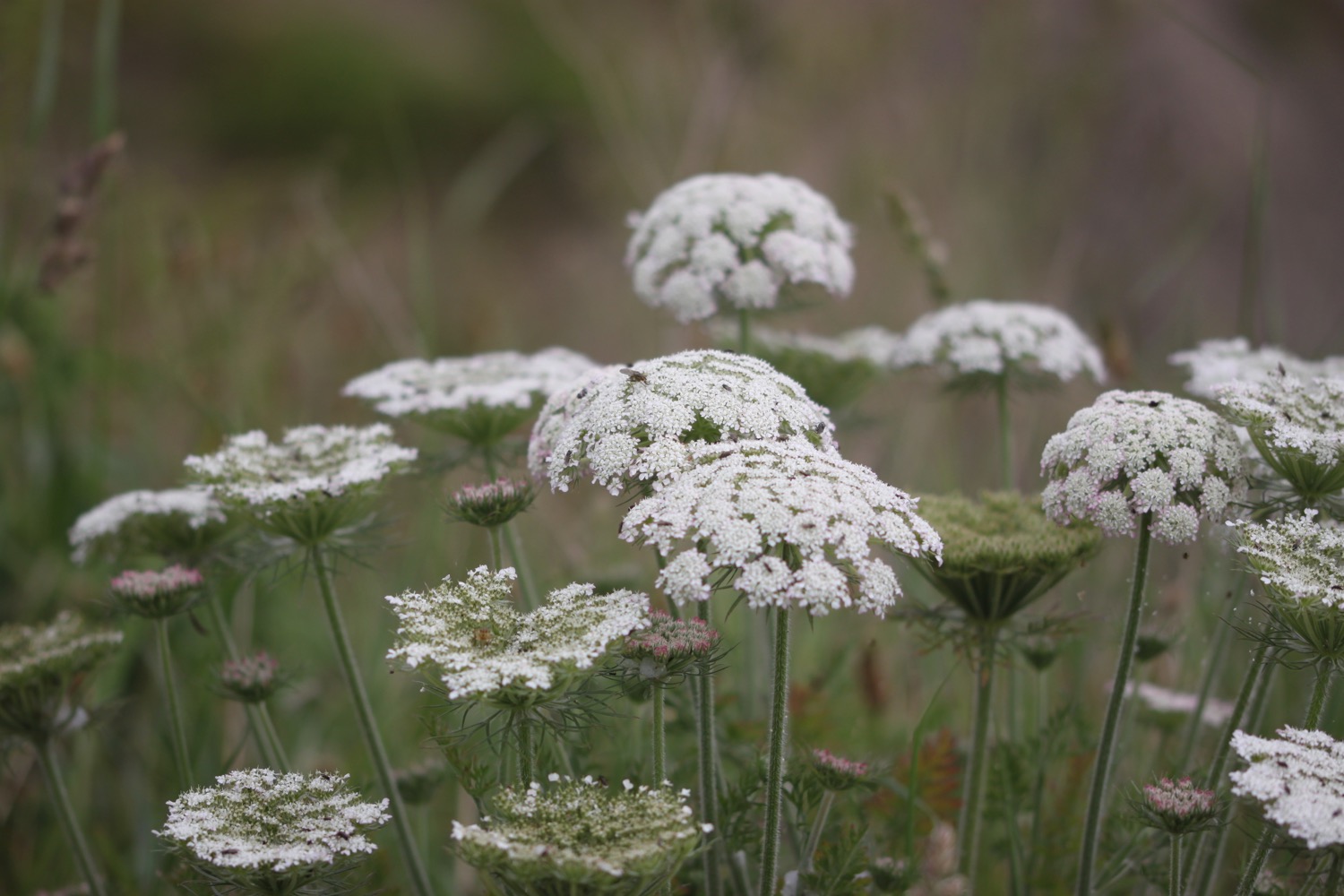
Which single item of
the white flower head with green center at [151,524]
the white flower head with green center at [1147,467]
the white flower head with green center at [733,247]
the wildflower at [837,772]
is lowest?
the wildflower at [837,772]

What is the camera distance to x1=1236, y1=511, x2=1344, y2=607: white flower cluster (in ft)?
7.84

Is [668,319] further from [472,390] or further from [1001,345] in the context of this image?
[472,390]

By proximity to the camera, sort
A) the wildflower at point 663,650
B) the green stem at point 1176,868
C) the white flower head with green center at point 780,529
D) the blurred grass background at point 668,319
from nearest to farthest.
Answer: the white flower head with green center at point 780,529 → the wildflower at point 663,650 → the green stem at point 1176,868 → the blurred grass background at point 668,319

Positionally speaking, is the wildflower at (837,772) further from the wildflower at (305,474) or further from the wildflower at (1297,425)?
the wildflower at (305,474)

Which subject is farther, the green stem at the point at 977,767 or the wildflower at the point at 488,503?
Result: the green stem at the point at 977,767

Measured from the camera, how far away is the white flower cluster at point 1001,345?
397 cm

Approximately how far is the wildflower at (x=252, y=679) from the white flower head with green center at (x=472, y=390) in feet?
2.92

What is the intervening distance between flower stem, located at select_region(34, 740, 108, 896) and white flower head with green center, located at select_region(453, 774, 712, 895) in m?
1.61

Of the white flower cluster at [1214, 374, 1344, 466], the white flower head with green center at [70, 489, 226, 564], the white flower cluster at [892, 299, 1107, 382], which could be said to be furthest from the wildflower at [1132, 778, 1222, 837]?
the white flower head with green center at [70, 489, 226, 564]

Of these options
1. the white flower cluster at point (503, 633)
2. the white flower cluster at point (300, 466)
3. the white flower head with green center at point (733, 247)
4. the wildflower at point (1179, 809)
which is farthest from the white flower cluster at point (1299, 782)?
the white flower cluster at point (300, 466)

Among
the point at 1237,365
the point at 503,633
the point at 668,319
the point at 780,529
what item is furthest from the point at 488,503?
the point at 668,319

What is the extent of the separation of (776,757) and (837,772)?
0.91 feet

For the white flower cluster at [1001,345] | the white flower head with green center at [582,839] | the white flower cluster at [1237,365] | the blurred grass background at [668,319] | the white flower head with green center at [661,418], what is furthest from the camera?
the blurred grass background at [668,319]

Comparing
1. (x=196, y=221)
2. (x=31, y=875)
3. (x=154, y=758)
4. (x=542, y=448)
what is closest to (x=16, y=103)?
(x=196, y=221)
